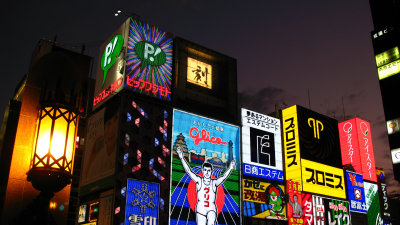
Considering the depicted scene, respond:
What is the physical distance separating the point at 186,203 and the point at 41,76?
76.2 ft

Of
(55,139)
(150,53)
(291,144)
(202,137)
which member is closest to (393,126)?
(291,144)

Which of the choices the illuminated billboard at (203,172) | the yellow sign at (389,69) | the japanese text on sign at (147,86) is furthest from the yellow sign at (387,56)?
the japanese text on sign at (147,86)

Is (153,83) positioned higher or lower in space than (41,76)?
higher

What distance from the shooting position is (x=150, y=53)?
94.1 feet

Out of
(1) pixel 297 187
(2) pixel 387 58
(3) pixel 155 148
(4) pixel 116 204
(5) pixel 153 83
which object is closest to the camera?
(4) pixel 116 204

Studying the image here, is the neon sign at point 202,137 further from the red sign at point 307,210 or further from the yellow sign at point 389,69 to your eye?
the yellow sign at point 389,69

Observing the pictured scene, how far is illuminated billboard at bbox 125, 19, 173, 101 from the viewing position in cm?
2736

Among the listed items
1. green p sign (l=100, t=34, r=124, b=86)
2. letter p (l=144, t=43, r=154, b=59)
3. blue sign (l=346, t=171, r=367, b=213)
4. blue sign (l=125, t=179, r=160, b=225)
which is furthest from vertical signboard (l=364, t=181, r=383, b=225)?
green p sign (l=100, t=34, r=124, b=86)

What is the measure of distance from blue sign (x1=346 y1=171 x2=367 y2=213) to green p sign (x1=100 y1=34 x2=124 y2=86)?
25.6 meters

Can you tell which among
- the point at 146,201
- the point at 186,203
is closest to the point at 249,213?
the point at 186,203

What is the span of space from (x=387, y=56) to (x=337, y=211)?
16.9 metres

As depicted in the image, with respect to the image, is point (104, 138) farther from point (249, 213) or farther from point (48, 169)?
point (48, 169)

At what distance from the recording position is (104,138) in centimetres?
2728

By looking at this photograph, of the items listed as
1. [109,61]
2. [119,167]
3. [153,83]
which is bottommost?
[119,167]
